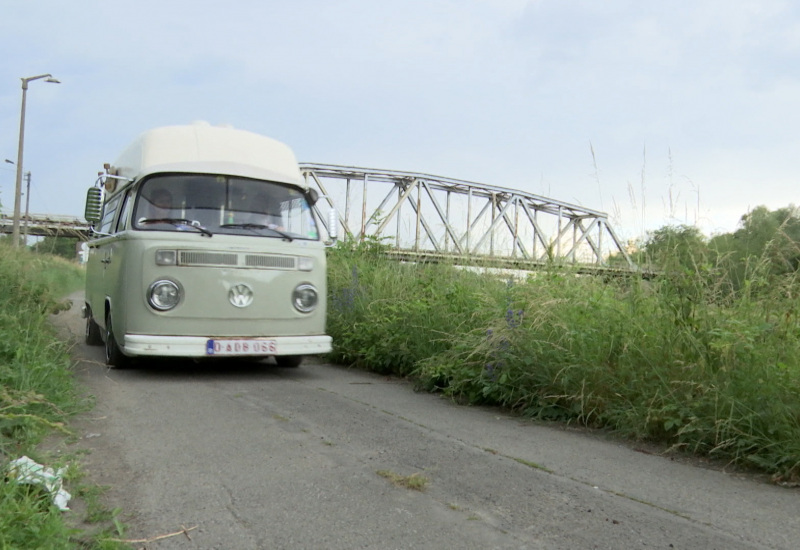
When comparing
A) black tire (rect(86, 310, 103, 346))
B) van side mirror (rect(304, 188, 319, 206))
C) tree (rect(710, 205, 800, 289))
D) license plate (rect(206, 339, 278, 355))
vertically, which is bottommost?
black tire (rect(86, 310, 103, 346))

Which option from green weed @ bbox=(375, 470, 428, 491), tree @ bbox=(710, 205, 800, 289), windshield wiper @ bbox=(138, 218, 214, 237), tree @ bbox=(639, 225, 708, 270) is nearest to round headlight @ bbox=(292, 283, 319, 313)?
windshield wiper @ bbox=(138, 218, 214, 237)

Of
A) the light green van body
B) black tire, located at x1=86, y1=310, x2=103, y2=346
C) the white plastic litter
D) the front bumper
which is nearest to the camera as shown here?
the white plastic litter

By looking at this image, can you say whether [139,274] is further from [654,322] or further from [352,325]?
[654,322]

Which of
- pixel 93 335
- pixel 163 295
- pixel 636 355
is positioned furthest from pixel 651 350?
pixel 93 335

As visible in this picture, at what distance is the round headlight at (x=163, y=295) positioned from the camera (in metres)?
5.99

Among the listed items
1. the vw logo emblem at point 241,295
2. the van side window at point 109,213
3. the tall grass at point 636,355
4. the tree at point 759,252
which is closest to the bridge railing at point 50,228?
the van side window at point 109,213

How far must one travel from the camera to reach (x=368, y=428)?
4340 millimetres

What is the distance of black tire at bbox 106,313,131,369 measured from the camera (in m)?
6.54

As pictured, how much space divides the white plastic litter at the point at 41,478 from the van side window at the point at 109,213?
15.5 feet

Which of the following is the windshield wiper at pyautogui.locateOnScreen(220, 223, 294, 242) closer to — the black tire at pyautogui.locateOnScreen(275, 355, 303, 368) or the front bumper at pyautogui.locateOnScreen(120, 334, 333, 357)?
the front bumper at pyautogui.locateOnScreen(120, 334, 333, 357)

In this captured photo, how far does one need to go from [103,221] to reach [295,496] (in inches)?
257

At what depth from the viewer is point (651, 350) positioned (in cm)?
436

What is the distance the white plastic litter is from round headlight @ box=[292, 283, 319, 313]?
3621 mm

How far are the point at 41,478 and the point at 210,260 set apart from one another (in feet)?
11.4
